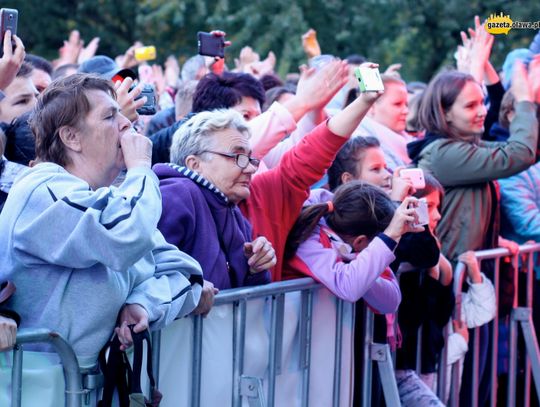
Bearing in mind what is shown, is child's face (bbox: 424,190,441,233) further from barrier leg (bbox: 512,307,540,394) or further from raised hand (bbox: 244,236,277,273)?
raised hand (bbox: 244,236,277,273)

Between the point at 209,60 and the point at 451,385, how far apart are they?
2446 mm

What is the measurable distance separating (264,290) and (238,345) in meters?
0.25

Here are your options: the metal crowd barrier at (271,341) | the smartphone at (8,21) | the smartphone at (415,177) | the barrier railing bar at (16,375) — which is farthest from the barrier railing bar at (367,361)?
the barrier railing bar at (16,375)

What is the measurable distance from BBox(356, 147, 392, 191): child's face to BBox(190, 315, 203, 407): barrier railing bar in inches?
76.0

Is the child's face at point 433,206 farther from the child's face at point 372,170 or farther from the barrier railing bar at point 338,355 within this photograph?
the barrier railing bar at point 338,355

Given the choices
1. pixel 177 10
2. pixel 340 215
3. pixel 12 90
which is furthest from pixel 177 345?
pixel 177 10

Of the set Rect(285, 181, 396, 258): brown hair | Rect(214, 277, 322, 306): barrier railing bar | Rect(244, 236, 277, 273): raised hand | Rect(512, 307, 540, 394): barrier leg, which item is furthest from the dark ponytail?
Rect(512, 307, 540, 394): barrier leg

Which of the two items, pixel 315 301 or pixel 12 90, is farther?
pixel 12 90

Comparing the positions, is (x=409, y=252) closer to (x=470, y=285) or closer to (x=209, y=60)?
(x=470, y=285)

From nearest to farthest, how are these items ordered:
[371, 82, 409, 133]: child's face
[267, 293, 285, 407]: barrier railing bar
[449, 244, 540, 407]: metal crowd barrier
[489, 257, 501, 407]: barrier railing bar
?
[267, 293, 285, 407]: barrier railing bar, [449, 244, 540, 407]: metal crowd barrier, [489, 257, 501, 407]: barrier railing bar, [371, 82, 409, 133]: child's face

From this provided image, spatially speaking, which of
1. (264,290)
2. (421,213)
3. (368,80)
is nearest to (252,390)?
(264,290)

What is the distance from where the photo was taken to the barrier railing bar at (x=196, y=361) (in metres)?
3.72

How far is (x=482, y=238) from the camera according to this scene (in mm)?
6004

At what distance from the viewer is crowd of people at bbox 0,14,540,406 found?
124 inches
